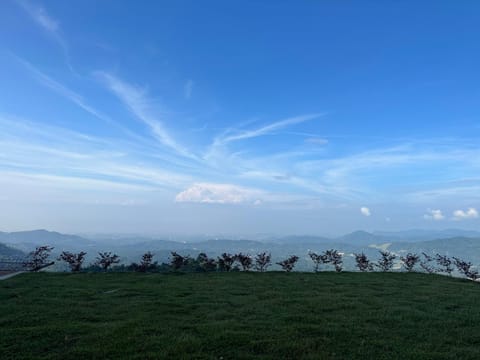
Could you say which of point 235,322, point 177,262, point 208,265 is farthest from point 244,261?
point 235,322

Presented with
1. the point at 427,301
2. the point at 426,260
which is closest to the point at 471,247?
the point at 426,260

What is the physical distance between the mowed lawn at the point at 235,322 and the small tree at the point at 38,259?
14.9 ft

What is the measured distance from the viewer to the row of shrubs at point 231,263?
51.3 feet

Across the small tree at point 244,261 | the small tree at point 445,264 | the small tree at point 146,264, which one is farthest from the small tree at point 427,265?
the small tree at point 146,264

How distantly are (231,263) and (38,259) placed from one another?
875cm

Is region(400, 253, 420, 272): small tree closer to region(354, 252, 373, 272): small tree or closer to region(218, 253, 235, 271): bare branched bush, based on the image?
region(354, 252, 373, 272): small tree

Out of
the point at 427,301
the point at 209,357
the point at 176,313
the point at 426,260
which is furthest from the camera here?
the point at 426,260

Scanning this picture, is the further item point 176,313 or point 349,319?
point 176,313

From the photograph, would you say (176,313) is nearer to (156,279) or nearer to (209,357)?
(209,357)

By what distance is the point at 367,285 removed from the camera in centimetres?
1159

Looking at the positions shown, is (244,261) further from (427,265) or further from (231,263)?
(427,265)

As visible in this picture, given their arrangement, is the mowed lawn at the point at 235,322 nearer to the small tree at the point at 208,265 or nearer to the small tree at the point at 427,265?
the small tree at the point at 208,265

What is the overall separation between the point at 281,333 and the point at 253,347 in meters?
0.82

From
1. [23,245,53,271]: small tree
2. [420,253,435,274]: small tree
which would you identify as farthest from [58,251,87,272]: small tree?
[420,253,435,274]: small tree
